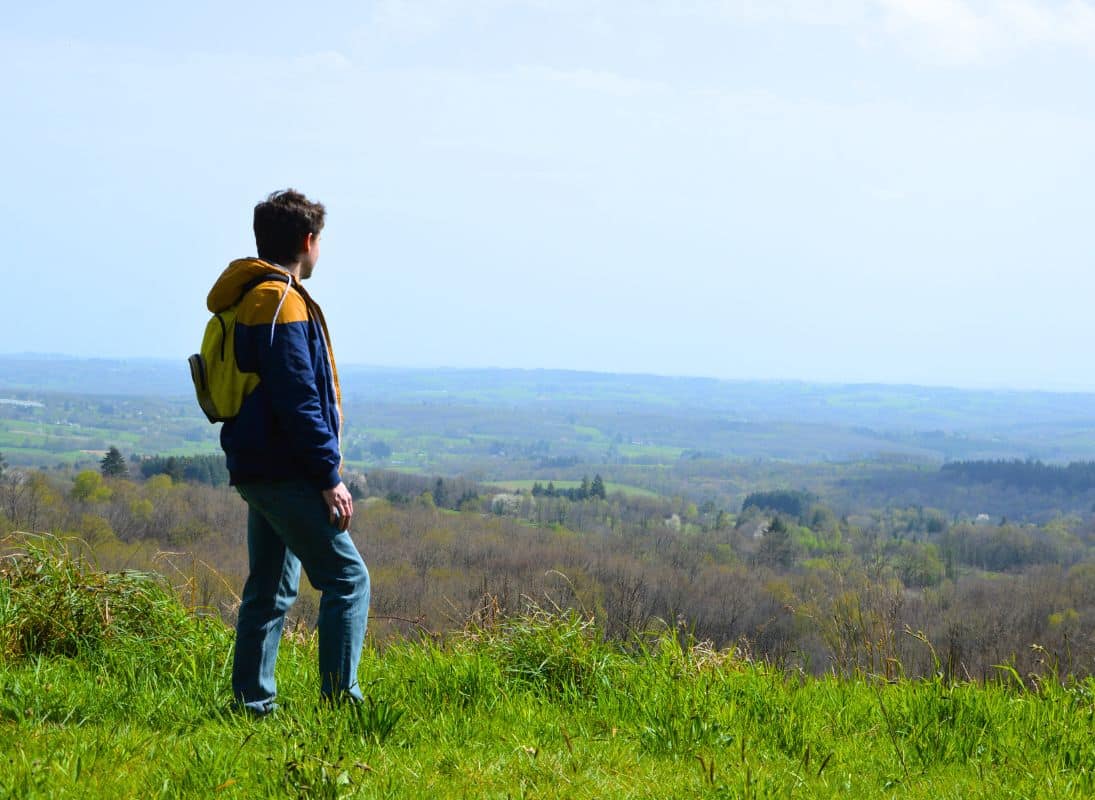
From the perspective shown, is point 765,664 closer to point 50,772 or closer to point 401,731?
point 401,731

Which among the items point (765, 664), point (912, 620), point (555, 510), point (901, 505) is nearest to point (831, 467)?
point (901, 505)

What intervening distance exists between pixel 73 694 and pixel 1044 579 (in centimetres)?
5203

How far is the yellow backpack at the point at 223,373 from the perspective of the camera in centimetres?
346

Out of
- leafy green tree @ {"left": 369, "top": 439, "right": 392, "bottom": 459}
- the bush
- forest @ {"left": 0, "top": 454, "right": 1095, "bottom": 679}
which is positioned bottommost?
leafy green tree @ {"left": 369, "top": 439, "right": 392, "bottom": 459}

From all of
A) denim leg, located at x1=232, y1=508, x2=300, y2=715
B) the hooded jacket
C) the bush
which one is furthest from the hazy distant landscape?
the hooded jacket

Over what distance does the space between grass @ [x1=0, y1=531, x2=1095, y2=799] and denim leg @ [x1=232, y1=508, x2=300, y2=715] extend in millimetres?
122

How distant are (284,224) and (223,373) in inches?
22.1

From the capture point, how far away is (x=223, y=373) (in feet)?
11.4

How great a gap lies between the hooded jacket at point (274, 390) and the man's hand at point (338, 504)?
24 millimetres

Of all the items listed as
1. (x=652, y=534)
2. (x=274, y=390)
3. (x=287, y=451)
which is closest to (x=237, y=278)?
(x=274, y=390)

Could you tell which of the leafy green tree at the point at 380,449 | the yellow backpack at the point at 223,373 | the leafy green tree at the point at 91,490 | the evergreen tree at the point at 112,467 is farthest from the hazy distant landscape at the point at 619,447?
the yellow backpack at the point at 223,373

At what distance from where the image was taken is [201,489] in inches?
1786

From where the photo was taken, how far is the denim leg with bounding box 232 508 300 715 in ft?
12.1

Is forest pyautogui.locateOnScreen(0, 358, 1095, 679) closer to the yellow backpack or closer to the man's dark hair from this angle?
the yellow backpack
